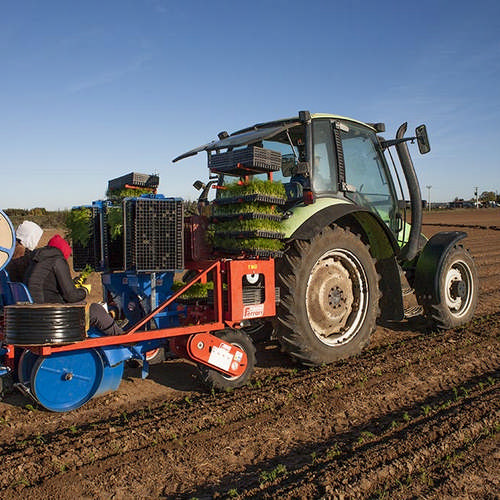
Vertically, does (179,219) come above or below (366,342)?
above

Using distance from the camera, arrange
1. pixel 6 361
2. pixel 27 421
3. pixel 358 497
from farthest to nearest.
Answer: pixel 6 361 < pixel 27 421 < pixel 358 497

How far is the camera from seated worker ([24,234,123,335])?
169 inches

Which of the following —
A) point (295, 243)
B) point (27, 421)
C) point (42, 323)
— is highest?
point (295, 243)

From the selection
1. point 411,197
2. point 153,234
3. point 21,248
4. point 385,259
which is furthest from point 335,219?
point 21,248

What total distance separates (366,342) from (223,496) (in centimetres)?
304

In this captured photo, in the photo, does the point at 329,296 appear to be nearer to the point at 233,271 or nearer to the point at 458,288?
the point at 233,271

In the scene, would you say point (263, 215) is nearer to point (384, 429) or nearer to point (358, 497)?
point (384, 429)

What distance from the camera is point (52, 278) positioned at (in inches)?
172

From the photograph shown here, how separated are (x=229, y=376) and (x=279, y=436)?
1.03 metres

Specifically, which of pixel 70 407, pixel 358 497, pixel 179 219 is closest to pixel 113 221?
pixel 179 219

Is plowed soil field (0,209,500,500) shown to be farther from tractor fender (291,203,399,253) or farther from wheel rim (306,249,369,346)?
tractor fender (291,203,399,253)

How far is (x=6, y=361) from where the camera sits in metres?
4.34

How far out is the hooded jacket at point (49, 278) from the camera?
430 centimetres

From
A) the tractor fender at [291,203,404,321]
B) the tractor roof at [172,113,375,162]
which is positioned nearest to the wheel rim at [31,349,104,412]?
the tractor roof at [172,113,375,162]
